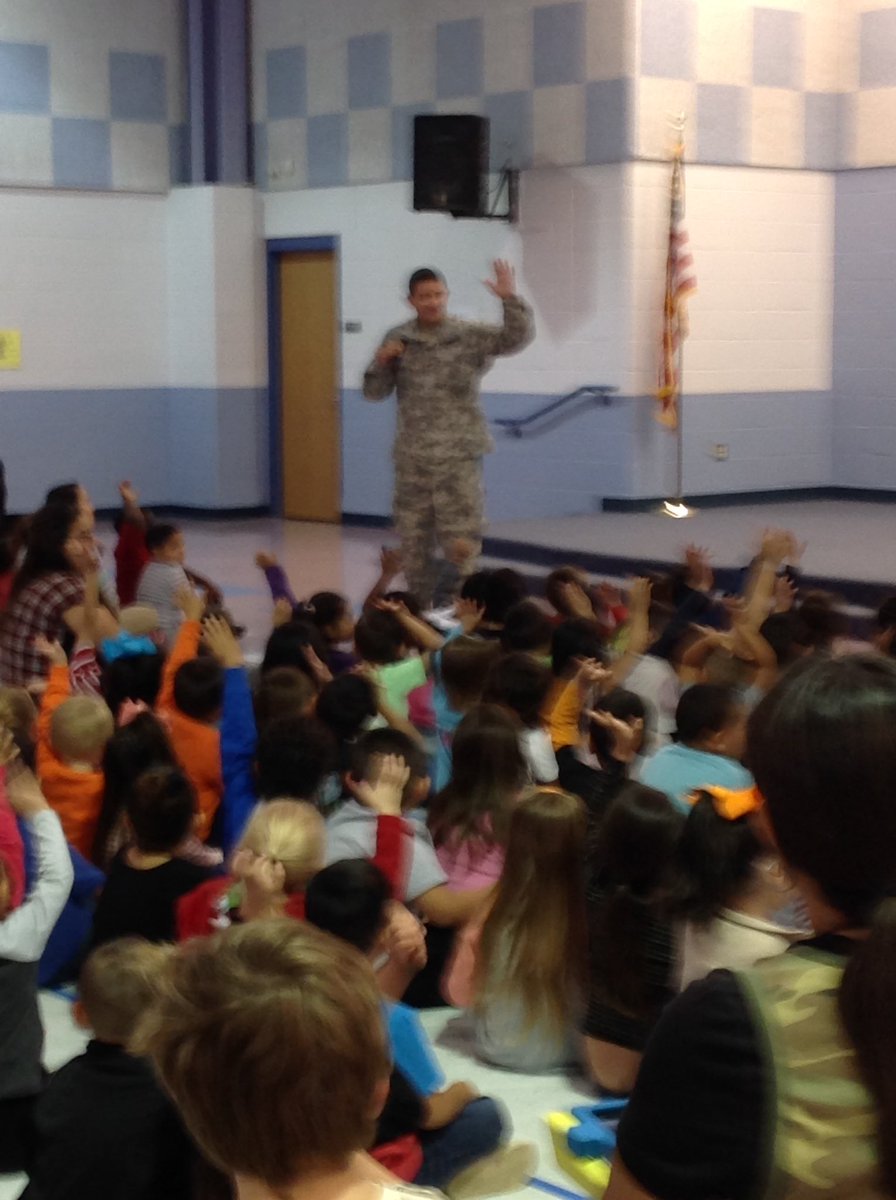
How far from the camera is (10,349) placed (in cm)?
1111

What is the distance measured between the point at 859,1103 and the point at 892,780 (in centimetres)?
21

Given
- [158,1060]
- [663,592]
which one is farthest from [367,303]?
[158,1060]

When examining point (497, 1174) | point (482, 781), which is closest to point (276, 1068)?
point (497, 1174)

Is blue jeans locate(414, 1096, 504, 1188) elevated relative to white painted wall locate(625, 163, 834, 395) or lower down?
lower down

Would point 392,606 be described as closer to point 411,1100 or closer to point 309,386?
point 411,1100

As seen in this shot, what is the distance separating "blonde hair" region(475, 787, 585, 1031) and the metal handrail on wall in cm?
689

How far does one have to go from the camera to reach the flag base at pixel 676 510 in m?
9.74

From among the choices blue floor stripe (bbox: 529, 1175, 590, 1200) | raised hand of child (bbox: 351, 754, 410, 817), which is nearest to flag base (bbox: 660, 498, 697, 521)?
raised hand of child (bbox: 351, 754, 410, 817)

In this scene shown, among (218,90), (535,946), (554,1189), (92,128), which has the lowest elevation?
(554,1189)

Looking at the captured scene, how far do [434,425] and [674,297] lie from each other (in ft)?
10.7

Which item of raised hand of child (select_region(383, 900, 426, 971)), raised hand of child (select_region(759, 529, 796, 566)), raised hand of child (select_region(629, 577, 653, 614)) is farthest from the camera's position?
raised hand of child (select_region(759, 529, 796, 566))

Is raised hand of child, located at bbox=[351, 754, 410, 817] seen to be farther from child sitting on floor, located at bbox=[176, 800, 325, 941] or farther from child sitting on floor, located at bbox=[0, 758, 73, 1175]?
child sitting on floor, located at bbox=[0, 758, 73, 1175]

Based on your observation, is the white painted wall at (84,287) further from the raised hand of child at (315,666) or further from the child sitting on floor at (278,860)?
the child sitting on floor at (278,860)

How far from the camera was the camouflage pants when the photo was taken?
22.4ft
